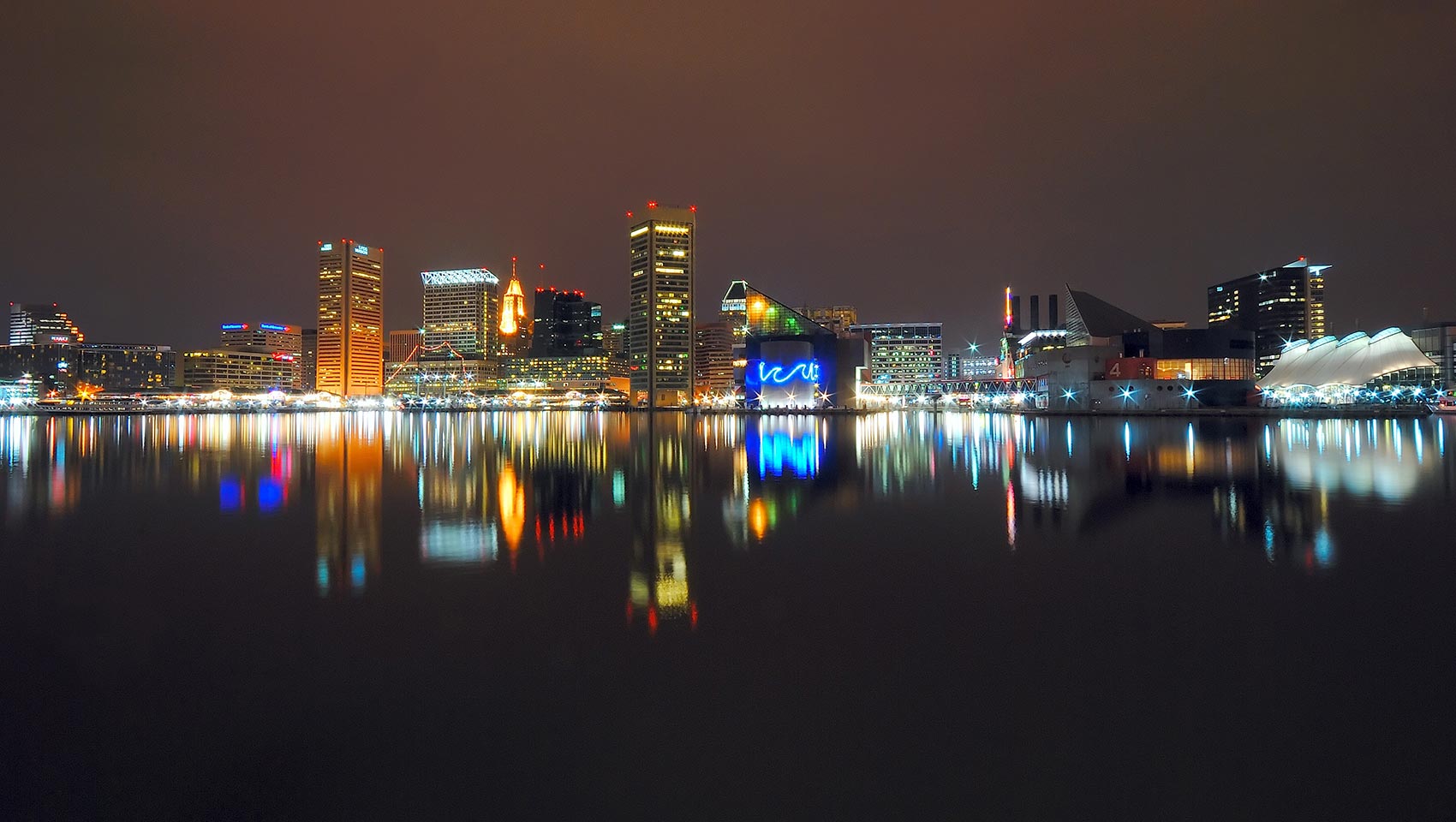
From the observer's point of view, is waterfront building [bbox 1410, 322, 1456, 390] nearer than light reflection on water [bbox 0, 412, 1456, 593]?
No

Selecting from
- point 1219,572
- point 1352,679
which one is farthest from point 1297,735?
point 1219,572

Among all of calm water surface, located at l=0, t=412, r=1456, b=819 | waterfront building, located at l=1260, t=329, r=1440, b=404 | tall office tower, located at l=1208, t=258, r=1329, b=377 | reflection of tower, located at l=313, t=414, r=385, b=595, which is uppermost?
tall office tower, located at l=1208, t=258, r=1329, b=377

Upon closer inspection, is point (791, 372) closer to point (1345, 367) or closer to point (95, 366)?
point (1345, 367)

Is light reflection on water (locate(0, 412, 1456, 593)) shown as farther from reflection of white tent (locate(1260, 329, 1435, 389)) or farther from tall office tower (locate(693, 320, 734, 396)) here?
tall office tower (locate(693, 320, 734, 396))

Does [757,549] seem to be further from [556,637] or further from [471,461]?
[471,461]

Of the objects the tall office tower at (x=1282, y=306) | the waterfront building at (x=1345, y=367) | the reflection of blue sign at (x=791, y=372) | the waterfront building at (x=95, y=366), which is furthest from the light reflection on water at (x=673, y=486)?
the waterfront building at (x=95, y=366)

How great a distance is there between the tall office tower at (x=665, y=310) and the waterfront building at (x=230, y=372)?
90.0m

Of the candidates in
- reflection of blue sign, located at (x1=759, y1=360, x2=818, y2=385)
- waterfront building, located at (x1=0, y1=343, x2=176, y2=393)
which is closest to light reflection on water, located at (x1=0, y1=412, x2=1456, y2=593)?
reflection of blue sign, located at (x1=759, y1=360, x2=818, y2=385)

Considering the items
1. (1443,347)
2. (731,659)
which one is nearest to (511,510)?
(731,659)

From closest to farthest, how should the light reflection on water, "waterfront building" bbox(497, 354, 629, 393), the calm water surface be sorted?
the calm water surface → the light reflection on water → "waterfront building" bbox(497, 354, 629, 393)

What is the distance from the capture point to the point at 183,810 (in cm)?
412

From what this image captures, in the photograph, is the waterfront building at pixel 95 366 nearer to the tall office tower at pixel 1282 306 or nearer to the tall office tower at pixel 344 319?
the tall office tower at pixel 344 319

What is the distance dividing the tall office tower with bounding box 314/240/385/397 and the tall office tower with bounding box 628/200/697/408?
87908mm

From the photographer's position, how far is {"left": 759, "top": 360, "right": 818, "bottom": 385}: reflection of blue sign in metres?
88.4
